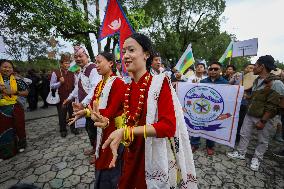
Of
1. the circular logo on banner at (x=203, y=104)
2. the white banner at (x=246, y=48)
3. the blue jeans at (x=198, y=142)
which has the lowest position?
the blue jeans at (x=198, y=142)

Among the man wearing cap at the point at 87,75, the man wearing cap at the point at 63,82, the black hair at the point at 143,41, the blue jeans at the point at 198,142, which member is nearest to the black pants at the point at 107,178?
the man wearing cap at the point at 87,75

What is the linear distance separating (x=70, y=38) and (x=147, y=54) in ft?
45.6

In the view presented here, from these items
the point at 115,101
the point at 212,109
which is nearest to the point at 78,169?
the point at 115,101

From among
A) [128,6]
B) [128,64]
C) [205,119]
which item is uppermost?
[128,6]

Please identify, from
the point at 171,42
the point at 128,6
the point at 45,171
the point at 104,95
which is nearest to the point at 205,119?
the point at 104,95

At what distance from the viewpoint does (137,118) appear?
5.57 ft

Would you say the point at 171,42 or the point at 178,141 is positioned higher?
the point at 171,42

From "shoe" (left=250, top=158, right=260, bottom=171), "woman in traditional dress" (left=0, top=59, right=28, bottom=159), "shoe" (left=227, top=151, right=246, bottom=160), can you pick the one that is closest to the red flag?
"woman in traditional dress" (left=0, top=59, right=28, bottom=159)

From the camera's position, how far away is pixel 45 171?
13.3ft

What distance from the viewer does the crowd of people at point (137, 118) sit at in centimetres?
154

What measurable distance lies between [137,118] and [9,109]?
4262mm

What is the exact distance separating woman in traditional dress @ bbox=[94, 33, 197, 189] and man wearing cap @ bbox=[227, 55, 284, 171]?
119 inches

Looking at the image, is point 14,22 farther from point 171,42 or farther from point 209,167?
point 171,42

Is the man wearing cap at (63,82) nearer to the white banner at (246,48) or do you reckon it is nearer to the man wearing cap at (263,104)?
the man wearing cap at (263,104)
